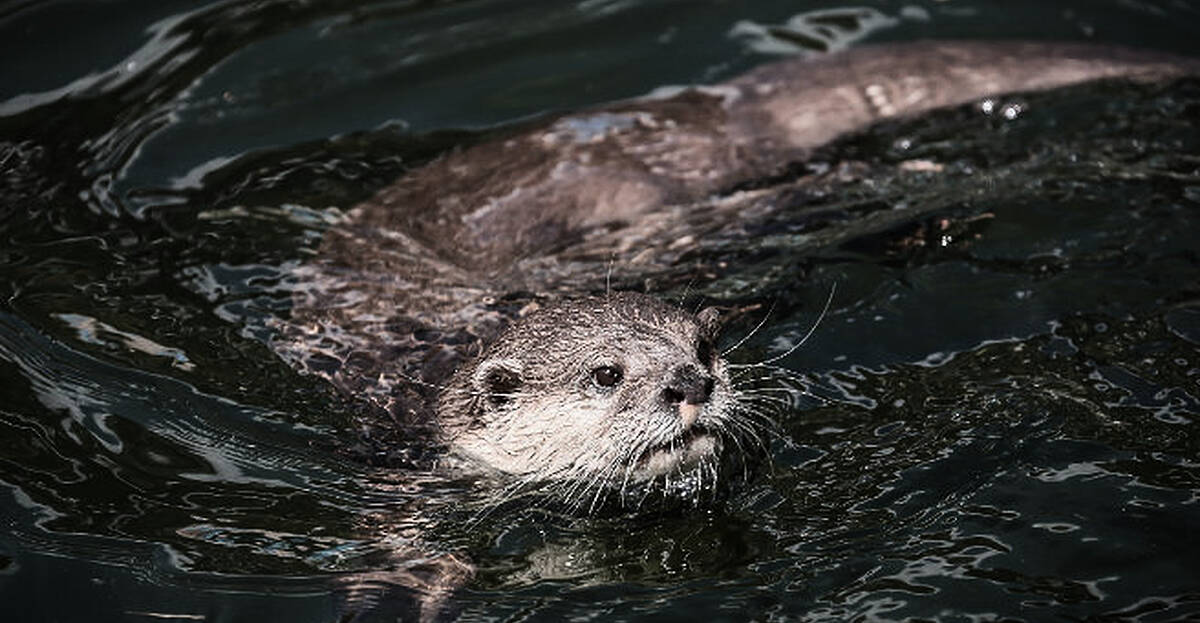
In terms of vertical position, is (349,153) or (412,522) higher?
(349,153)

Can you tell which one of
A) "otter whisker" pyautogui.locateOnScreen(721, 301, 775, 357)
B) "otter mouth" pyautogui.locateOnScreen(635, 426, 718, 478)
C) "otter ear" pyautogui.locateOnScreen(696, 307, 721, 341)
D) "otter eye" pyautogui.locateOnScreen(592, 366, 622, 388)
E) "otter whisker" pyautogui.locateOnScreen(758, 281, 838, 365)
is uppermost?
"otter eye" pyautogui.locateOnScreen(592, 366, 622, 388)

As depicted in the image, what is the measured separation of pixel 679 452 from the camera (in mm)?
3406

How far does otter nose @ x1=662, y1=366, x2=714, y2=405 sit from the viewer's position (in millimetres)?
3318

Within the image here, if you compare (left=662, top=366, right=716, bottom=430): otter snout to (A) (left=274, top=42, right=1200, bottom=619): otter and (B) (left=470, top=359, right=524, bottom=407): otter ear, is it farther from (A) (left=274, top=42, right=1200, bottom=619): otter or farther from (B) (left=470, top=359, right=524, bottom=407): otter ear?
(B) (left=470, top=359, right=524, bottom=407): otter ear

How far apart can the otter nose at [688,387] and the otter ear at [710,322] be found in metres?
0.34

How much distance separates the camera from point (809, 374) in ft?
13.9

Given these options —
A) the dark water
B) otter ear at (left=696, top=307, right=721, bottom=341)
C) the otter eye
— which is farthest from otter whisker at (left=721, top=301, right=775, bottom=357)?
the otter eye

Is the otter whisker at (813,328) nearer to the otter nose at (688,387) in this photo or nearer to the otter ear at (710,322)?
the otter ear at (710,322)

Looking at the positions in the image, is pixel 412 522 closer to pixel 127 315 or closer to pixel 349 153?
pixel 127 315

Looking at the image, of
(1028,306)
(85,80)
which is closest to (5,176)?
(85,80)

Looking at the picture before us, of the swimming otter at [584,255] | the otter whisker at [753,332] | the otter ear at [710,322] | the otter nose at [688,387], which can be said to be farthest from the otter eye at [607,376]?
the otter whisker at [753,332]

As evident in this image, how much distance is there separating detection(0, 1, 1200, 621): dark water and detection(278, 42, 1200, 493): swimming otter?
0.42ft

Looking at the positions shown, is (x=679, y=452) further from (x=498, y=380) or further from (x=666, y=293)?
(x=666, y=293)

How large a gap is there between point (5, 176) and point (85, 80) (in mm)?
629
